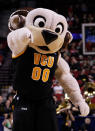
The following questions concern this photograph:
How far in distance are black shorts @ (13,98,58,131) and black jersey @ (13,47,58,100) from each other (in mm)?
→ 94

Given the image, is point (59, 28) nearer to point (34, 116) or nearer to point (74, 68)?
point (34, 116)

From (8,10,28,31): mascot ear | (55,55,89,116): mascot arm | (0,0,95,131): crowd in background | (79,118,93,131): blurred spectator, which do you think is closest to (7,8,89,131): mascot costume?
(8,10,28,31): mascot ear

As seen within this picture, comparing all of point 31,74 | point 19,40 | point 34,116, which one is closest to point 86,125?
point 34,116

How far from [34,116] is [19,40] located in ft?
2.60

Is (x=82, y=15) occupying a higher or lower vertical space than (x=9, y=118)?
higher

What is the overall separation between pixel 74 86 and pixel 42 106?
539 millimetres

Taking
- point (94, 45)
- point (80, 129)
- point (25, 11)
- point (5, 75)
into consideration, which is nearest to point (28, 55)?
point (25, 11)

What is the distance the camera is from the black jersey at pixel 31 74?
278 cm

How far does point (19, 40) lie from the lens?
8.39 ft

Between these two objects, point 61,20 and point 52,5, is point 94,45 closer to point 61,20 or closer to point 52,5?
point 61,20

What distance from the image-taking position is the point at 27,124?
2.74 metres

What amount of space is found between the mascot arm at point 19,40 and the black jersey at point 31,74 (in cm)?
11

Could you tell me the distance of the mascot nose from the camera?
103 inches

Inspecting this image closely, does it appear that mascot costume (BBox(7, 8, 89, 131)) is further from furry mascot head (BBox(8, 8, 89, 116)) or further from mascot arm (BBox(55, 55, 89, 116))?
mascot arm (BBox(55, 55, 89, 116))
